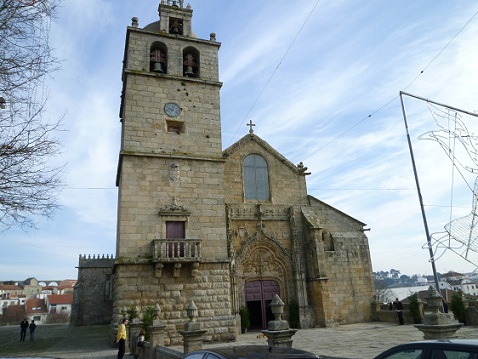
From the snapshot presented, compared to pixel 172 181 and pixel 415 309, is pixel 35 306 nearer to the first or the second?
pixel 172 181

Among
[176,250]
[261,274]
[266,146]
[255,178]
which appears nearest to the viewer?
[176,250]

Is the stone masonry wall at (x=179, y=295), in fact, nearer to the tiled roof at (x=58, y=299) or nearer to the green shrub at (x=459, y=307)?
the green shrub at (x=459, y=307)

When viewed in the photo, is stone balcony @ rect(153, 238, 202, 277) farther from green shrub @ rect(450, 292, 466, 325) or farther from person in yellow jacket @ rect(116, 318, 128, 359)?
green shrub @ rect(450, 292, 466, 325)

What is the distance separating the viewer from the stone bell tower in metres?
14.9

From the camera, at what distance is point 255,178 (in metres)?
21.2

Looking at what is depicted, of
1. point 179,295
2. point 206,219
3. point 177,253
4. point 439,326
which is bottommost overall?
point 439,326

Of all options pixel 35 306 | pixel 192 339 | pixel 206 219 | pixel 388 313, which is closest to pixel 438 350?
pixel 192 339

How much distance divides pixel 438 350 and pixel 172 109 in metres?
15.8

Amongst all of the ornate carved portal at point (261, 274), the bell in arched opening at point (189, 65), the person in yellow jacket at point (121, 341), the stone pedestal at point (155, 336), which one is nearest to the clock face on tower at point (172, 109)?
the bell in arched opening at point (189, 65)

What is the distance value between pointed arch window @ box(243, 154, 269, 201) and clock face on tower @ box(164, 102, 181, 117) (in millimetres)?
5498

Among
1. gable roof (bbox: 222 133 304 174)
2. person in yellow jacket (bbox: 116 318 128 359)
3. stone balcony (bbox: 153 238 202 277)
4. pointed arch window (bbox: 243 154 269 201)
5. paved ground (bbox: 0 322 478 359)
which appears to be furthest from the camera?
gable roof (bbox: 222 133 304 174)

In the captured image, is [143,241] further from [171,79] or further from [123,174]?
[171,79]

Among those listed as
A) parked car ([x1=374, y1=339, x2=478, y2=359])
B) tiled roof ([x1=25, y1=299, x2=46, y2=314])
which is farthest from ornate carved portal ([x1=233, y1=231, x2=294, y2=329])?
tiled roof ([x1=25, y1=299, x2=46, y2=314])

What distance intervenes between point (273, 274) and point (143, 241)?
7.85 meters
